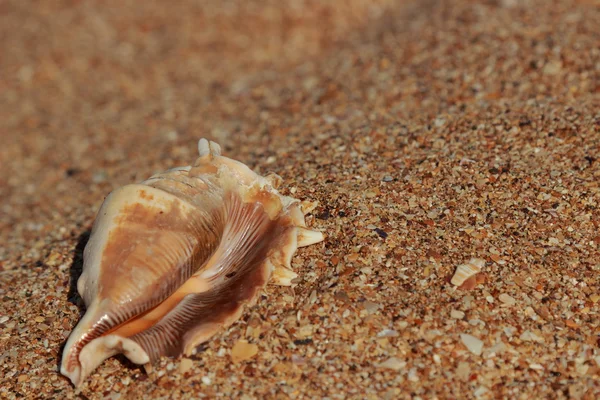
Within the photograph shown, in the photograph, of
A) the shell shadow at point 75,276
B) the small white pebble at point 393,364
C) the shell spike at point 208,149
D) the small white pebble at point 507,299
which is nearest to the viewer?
the small white pebble at point 393,364

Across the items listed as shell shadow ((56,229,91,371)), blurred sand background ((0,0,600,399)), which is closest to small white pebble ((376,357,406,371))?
blurred sand background ((0,0,600,399))

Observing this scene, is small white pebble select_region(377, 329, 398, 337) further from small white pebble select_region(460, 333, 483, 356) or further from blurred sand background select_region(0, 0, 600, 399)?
small white pebble select_region(460, 333, 483, 356)

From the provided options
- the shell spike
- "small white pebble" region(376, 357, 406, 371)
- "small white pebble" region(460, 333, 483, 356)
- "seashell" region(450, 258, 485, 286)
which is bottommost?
"small white pebble" region(376, 357, 406, 371)

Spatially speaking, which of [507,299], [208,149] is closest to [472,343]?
[507,299]

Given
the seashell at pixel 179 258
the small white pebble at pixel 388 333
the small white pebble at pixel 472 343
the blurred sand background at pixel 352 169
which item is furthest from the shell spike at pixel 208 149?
the small white pebble at pixel 472 343

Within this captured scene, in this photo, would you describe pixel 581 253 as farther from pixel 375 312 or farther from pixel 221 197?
pixel 221 197

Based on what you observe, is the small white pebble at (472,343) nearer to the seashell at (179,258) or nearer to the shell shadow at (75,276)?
the seashell at (179,258)
